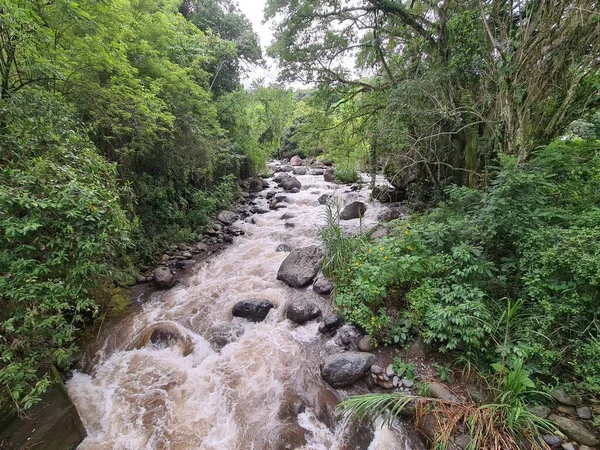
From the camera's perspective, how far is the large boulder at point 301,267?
4969mm

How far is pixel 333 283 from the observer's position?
4.67 m

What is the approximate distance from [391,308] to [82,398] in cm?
423

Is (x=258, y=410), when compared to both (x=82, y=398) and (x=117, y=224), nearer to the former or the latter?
(x=82, y=398)

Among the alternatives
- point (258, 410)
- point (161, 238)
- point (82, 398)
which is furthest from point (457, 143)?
point (82, 398)

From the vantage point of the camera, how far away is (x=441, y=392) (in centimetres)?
260

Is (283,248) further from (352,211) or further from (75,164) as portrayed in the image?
(75,164)

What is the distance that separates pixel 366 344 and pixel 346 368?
0.45m

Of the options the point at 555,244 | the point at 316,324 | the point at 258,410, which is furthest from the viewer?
the point at 316,324

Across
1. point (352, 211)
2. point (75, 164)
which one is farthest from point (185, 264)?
point (352, 211)

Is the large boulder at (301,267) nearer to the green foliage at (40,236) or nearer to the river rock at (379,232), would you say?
the river rock at (379,232)

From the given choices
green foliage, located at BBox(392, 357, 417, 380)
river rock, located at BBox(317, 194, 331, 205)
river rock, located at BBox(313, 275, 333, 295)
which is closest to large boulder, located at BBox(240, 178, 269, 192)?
river rock, located at BBox(317, 194, 331, 205)

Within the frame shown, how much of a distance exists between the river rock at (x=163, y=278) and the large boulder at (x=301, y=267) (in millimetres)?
2376

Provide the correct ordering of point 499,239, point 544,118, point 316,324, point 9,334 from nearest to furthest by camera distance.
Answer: point 9,334 < point 499,239 < point 544,118 < point 316,324

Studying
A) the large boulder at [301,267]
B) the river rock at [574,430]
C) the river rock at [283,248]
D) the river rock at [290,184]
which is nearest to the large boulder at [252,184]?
the river rock at [290,184]
